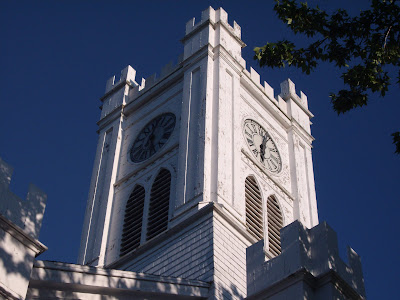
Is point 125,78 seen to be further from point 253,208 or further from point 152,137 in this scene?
point 253,208

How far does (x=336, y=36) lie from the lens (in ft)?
48.1

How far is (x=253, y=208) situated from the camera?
29688mm

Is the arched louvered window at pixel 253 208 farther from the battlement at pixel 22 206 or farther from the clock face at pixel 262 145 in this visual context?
the battlement at pixel 22 206

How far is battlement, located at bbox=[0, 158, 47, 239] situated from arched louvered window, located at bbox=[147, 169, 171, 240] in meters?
14.1

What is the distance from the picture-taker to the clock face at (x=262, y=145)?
3241 cm

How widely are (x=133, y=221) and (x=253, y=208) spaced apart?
4223mm

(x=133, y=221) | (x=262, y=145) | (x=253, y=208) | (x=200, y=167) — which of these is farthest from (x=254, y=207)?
(x=133, y=221)

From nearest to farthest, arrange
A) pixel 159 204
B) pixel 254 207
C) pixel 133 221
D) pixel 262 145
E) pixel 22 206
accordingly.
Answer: pixel 22 206 → pixel 159 204 → pixel 254 207 → pixel 133 221 → pixel 262 145

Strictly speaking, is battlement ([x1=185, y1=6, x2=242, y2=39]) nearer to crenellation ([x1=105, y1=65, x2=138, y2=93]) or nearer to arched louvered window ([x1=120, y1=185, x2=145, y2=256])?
crenellation ([x1=105, y1=65, x2=138, y2=93])

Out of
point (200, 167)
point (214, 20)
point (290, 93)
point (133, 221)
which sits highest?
point (214, 20)

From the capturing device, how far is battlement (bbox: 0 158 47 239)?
1403cm

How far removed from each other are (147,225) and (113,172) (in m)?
4.43

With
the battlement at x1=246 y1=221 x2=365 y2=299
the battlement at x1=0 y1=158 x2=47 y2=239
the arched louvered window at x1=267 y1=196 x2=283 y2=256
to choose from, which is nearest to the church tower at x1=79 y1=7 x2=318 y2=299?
the arched louvered window at x1=267 y1=196 x2=283 y2=256

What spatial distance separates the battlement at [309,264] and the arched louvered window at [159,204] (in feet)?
45.6
